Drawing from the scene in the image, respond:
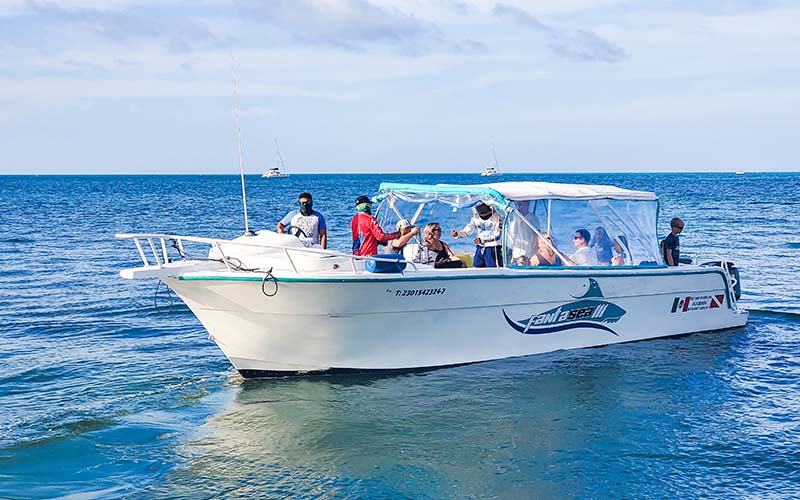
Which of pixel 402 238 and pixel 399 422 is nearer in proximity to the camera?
pixel 399 422

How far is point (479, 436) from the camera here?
933cm

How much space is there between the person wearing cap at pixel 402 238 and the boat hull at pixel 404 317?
0.84m

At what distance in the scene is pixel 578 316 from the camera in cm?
1257

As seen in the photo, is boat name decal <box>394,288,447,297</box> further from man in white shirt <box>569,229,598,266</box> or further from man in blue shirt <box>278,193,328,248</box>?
man in white shirt <box>569,229,598,266</box>

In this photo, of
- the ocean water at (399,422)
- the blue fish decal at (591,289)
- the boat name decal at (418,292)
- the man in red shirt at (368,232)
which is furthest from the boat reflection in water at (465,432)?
the man in red shirt at (368,232)

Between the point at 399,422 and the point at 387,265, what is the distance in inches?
81.5

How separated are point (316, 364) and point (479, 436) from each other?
9.08 ft

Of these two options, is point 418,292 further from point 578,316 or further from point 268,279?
point 578,316

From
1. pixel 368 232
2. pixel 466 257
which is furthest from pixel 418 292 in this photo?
pixel 466 257

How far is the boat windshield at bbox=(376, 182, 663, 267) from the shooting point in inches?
475

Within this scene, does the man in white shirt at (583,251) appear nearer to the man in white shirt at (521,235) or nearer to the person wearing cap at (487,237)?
the man in white shirt at (521,235)

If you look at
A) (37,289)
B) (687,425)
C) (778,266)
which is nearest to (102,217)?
(37,289)

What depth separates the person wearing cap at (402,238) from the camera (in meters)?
11.5

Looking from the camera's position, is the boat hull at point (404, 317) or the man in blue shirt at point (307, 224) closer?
the boat hull at point (404, 317)
